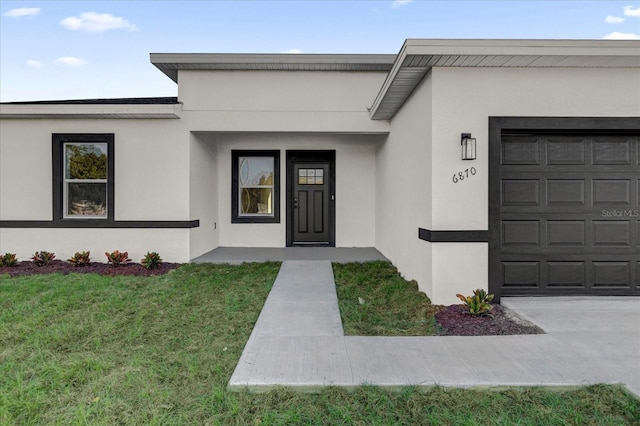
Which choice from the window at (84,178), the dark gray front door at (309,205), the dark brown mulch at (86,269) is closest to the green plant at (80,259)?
the dark brown mulch at (86,269)

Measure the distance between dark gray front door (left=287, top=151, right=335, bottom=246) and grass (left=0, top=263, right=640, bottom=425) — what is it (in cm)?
482

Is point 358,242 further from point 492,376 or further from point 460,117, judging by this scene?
point 492,376

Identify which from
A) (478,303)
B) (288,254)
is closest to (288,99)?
(288,254)

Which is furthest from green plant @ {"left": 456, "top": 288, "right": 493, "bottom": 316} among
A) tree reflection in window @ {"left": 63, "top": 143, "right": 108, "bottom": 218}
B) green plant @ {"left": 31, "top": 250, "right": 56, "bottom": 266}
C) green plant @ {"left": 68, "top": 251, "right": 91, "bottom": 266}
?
green plant @ {"left": 31, "top": 250, "right": 56, "bottom": 266}

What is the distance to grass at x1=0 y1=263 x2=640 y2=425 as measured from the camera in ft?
7.04

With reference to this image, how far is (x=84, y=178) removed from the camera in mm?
7090

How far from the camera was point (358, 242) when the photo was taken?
885 centimetres

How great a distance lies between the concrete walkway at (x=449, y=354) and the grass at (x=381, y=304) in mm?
182

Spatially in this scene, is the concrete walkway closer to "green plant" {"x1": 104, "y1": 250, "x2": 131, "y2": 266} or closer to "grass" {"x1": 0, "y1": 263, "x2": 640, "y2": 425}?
"grass" {"x1": 0, "y1": 263, "x2": 640, "y2": 425}

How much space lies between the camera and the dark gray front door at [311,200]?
8891mm

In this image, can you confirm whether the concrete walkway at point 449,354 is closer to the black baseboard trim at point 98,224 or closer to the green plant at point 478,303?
the green plant at point 478,303

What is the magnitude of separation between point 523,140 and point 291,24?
29.1 feet

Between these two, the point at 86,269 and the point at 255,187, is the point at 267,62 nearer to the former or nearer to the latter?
the point at 255,187

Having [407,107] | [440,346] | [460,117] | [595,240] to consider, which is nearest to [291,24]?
[407,107]
